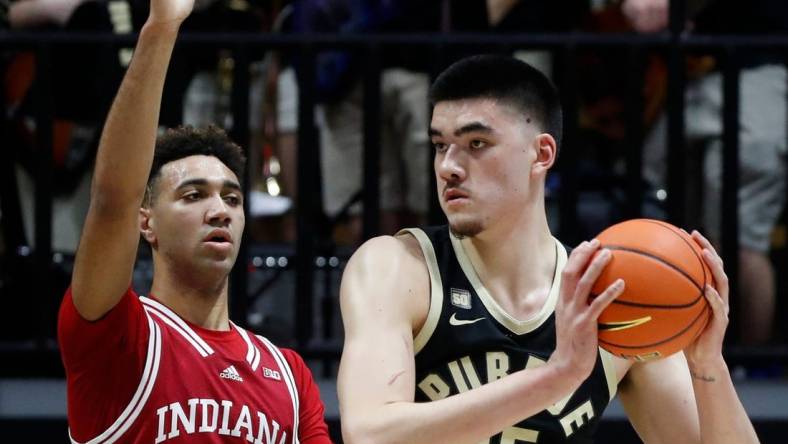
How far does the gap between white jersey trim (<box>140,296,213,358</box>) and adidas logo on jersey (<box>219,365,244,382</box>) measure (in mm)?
68

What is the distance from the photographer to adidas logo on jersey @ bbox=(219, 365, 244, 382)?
14.0ft

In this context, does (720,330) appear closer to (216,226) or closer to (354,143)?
(216,226)

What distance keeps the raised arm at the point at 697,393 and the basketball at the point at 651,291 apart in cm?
4

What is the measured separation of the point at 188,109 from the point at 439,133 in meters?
2.69

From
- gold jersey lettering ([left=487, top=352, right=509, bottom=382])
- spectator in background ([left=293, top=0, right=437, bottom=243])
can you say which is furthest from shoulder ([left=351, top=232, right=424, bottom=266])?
spectator in background ([left=293, top=0, right=437, bottom=243])

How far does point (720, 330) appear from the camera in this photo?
385 cm

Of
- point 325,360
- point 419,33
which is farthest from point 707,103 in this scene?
point 325,360

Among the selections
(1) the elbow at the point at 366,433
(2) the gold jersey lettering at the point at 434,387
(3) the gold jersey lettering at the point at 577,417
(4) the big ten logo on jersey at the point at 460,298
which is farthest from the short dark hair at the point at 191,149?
(3) the gold jersey lettering at the point at 577,417

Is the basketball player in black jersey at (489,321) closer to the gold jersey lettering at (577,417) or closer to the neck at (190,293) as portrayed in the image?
the gold jersey lettering at (577,417)

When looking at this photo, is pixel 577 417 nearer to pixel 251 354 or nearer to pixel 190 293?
pixel 251 354

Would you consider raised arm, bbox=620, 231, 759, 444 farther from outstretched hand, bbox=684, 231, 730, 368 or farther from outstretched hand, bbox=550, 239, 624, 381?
outstretched hand, bbox=550, 239, 624, 381

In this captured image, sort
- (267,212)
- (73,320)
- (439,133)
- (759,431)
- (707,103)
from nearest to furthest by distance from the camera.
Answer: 1. (73,320)
2. (439,133)
3. (759,431)
4. (707,103)
5. (267,212)

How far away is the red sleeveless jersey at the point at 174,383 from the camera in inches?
154

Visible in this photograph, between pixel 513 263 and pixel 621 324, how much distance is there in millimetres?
828
